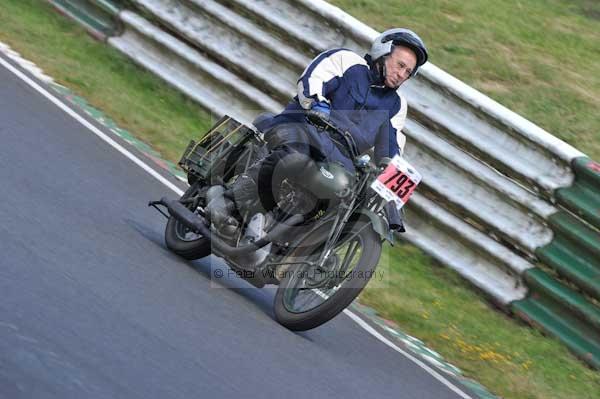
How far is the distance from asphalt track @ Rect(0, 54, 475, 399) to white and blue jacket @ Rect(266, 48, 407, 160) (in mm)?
1180

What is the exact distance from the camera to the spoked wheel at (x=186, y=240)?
26.6 ft

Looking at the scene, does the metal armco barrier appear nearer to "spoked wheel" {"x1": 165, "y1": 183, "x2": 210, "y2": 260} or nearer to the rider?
the rider

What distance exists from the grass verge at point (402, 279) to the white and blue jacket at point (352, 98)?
1624 mm

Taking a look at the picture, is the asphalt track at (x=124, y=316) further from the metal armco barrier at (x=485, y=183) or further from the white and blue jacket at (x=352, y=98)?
the metal armco barrier at (x=485, y=183)

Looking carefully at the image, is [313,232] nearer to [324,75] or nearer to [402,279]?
[324,75]

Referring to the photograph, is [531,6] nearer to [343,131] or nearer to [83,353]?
[343,131]

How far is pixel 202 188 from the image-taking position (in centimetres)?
827

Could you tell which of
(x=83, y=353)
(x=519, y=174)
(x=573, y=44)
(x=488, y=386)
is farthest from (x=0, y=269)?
(x=573, y=44)

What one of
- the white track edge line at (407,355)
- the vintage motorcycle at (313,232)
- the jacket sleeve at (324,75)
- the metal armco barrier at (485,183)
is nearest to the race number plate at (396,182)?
the vintage motorcycle at (313,232)

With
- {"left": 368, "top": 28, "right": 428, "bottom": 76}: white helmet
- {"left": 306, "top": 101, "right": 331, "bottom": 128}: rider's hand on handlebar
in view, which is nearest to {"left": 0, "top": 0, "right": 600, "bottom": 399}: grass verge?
{"left": 306, "top": 101, "right": 331, "bottom": 128}: rider's hand on handlebar

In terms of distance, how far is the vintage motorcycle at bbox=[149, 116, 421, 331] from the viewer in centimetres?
714

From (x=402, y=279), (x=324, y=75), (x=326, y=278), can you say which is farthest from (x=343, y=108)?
(x=402, y=279)

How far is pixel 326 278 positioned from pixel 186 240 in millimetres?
1265

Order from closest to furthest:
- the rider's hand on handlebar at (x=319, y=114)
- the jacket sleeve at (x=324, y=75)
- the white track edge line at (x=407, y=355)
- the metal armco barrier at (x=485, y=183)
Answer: the rider's hand on handlebar at (x=319, y=114), the jacket sleeve at (x=324, y=75), the white track edge line at (x=407, y=355), the metal armco barrier at (x=485, y=183)
